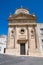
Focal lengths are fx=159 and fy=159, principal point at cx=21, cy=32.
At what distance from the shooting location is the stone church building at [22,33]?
34438 millimetres

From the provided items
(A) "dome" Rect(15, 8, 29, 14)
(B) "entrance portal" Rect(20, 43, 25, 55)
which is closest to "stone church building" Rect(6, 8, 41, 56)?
(B) "entrance portal" Rect(20, 43, 25, 55)

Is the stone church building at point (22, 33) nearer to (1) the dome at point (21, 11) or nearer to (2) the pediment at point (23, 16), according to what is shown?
(2) the pediment at point (23, 16)

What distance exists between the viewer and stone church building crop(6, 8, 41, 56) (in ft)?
113

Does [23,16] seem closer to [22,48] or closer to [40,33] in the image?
[40,33]

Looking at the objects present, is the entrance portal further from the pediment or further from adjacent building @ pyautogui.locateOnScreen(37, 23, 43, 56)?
the pediment

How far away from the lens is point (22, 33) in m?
35.5

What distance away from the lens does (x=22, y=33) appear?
35.5 metres

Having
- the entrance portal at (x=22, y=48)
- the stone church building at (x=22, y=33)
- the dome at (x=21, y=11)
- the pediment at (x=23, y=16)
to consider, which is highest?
the dome at (x=21, y=11)

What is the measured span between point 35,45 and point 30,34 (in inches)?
106

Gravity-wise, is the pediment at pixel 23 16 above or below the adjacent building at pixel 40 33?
above

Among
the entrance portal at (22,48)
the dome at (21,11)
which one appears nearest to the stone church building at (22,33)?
the entrance portal at (22,48)

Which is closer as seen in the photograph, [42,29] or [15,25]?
[15,25]

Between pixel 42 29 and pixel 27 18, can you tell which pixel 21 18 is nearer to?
pixel 27 18

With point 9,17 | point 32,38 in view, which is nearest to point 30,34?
point 32,38
